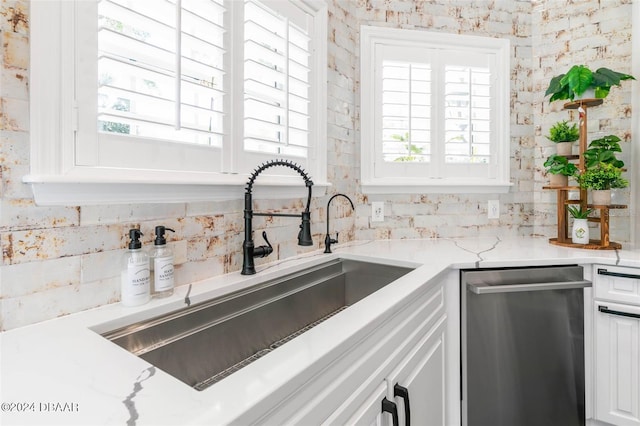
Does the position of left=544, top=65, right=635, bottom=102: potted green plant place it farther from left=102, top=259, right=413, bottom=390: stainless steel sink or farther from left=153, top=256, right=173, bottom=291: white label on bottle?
left=153, top=256, right=173, bottom=291: white label on bottle

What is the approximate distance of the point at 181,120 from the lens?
1.18m

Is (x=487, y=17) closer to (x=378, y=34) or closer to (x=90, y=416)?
(x=378, y=34)

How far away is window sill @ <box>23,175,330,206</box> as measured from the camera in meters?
0.86

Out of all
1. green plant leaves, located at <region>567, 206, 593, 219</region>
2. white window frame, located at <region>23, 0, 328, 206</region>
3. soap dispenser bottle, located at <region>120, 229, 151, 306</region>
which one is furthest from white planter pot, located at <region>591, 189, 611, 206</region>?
soap dispenser bottle, located at <region>120, 229, 151, 306</region>

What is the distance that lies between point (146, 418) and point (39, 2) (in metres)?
1.01

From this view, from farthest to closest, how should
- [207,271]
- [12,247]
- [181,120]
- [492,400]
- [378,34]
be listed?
[378,34] → [492,400] → [207,271] → [181,120] → [12,247]

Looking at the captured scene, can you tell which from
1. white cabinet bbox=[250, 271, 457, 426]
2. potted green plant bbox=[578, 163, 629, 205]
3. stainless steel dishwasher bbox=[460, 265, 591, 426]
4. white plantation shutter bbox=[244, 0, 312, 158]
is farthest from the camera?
potted green plant bbox=[578, 163, 629, 205]

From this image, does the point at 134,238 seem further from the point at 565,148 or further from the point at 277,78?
the point at 565,148

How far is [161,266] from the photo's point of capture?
1.04m

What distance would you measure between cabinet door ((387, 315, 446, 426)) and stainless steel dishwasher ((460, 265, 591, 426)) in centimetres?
20

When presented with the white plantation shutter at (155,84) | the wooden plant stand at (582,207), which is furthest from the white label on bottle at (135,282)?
the wooden plant stand at (582,207)

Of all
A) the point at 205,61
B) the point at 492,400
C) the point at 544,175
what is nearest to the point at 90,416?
the point at 205,61

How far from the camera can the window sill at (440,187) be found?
226 centimetres

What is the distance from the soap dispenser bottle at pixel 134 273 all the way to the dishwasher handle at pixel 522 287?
135 cm
